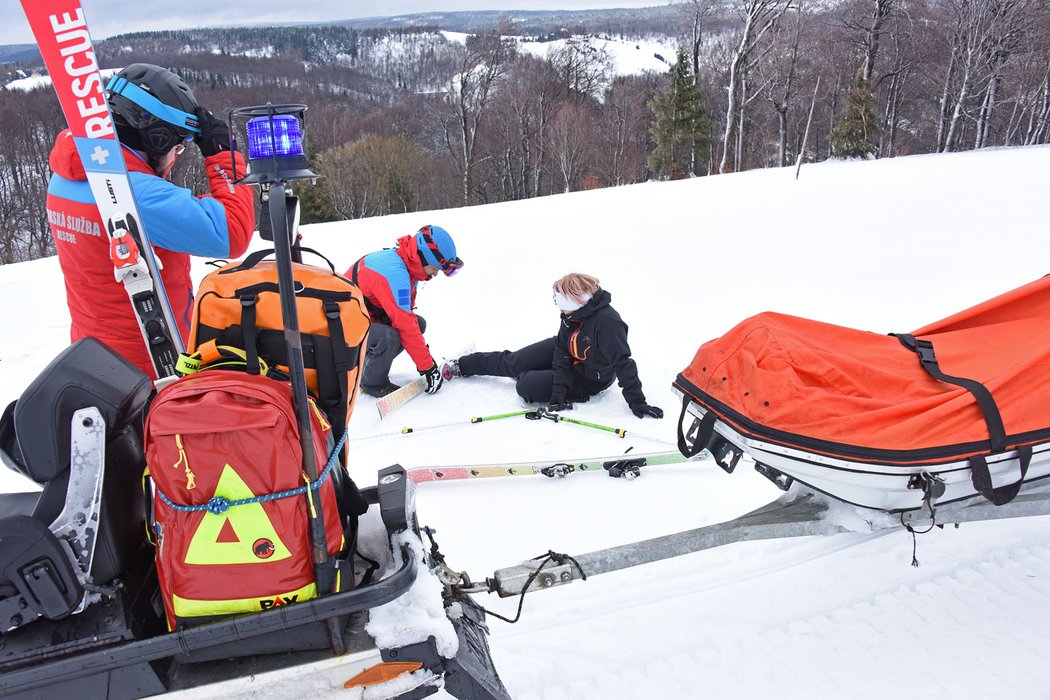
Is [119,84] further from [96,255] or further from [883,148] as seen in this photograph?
[883,148]

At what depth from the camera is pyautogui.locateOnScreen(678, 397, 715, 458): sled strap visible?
258cm

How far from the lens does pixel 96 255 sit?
2.78 meters

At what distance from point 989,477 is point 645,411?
8.72ft

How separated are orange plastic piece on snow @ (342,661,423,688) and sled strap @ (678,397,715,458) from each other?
1370mm

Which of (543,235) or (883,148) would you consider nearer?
(543,235)

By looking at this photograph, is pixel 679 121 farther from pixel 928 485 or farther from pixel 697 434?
pixel 928 485

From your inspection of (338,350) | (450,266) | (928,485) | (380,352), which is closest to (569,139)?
(450,266)

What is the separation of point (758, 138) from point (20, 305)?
46623 mm

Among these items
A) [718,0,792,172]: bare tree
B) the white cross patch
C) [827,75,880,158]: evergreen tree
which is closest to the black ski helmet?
the white cross patch

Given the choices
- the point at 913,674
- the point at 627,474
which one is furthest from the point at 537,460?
the point at 913,674

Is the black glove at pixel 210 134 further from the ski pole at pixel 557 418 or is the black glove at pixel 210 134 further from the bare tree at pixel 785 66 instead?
the bare tree at pixel 785 66

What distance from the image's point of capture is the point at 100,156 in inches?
106

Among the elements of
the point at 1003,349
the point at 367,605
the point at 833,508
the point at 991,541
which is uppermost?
the point at 1003,349

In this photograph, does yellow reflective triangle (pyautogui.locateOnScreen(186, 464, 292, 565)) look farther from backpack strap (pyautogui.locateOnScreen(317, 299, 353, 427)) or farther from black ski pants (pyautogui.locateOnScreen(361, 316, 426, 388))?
black ski pants (pyautogui.locateOnScreen(361, 316, 426, 388))
